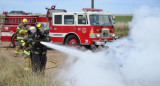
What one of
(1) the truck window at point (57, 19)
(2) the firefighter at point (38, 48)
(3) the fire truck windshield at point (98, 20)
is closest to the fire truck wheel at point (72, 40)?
(1) the truck window at point (57, 19)

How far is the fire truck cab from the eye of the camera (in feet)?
45.4

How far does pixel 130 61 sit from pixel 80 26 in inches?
318

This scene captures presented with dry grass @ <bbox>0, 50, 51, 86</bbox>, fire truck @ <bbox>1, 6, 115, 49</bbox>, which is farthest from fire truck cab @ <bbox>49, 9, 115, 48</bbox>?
dry grass @ <bbox>0, 50, 51, 86</bbox>

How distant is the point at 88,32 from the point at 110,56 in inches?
283

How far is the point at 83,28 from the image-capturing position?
46.1ft

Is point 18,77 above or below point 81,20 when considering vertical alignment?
below

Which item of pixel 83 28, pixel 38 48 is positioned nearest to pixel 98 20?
pixel 83 28

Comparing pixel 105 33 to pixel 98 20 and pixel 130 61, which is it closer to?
pixel 98 20

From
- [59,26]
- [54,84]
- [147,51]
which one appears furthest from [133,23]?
[59,26]

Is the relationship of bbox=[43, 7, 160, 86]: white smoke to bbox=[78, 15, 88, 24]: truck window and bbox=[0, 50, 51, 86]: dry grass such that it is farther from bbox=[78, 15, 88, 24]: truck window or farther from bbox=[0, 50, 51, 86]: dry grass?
bbox=[78, 15, 88, 24]: truck window

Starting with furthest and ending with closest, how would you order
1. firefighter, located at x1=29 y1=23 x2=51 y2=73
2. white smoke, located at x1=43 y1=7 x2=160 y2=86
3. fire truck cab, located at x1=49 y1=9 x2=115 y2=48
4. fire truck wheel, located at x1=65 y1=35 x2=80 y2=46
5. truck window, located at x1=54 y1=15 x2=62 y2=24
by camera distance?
truck window, located at x1=54 y1=15 x2=62 y2=24
fire truck wheel, located at x1=65 y1=35 x2=80 y2=46
fire truck cab, located at x1=49 y1=9 x2=115 y2=48
firefighter, located at x1=29 y1=23 x2=51 y2=73
white smoke, located at x1=43 y1=7 x2=160 y2=86

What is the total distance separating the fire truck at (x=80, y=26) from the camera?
1384 centimetres

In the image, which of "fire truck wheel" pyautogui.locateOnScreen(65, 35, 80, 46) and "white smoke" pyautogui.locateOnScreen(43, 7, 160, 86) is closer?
"white smoke" pyautogui.locateOnScreen(43, 7, 160, 86)

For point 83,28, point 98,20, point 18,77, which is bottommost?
point 18,77
